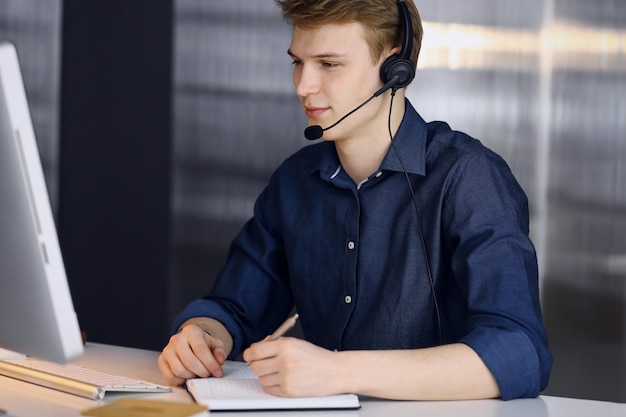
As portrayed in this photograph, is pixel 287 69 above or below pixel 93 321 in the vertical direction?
above

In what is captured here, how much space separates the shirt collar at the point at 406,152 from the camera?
5.50 ft

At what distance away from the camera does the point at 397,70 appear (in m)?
1.69

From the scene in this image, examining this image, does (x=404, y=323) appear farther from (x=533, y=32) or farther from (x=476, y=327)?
(x=533, y=32)

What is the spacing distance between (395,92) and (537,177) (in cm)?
125

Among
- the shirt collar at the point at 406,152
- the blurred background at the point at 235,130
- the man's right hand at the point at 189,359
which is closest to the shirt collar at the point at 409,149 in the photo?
→ the shirt collar at the point at 406,152

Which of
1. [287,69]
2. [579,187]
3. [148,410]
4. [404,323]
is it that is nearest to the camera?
[148,410]

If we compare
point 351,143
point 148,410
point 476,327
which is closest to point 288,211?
point 351,143

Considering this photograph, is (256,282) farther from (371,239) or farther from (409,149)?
(409,149)

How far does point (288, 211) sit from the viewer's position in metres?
1.82

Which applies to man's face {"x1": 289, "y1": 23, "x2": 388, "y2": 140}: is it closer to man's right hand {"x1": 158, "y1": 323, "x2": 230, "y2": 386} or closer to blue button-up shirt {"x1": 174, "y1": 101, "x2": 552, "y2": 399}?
blue button-up shirt {"x1": 174, "y1": 101, "x2": 552, "y2": 399}

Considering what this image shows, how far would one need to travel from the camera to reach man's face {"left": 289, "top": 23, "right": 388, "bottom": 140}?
1689 mm

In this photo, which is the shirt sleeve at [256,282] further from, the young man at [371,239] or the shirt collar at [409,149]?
the shirt collar at [409,149]

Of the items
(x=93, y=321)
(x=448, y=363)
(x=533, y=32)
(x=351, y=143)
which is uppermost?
(x=533, y=32)

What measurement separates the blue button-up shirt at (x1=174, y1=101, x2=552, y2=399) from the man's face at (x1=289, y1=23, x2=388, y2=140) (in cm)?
10
